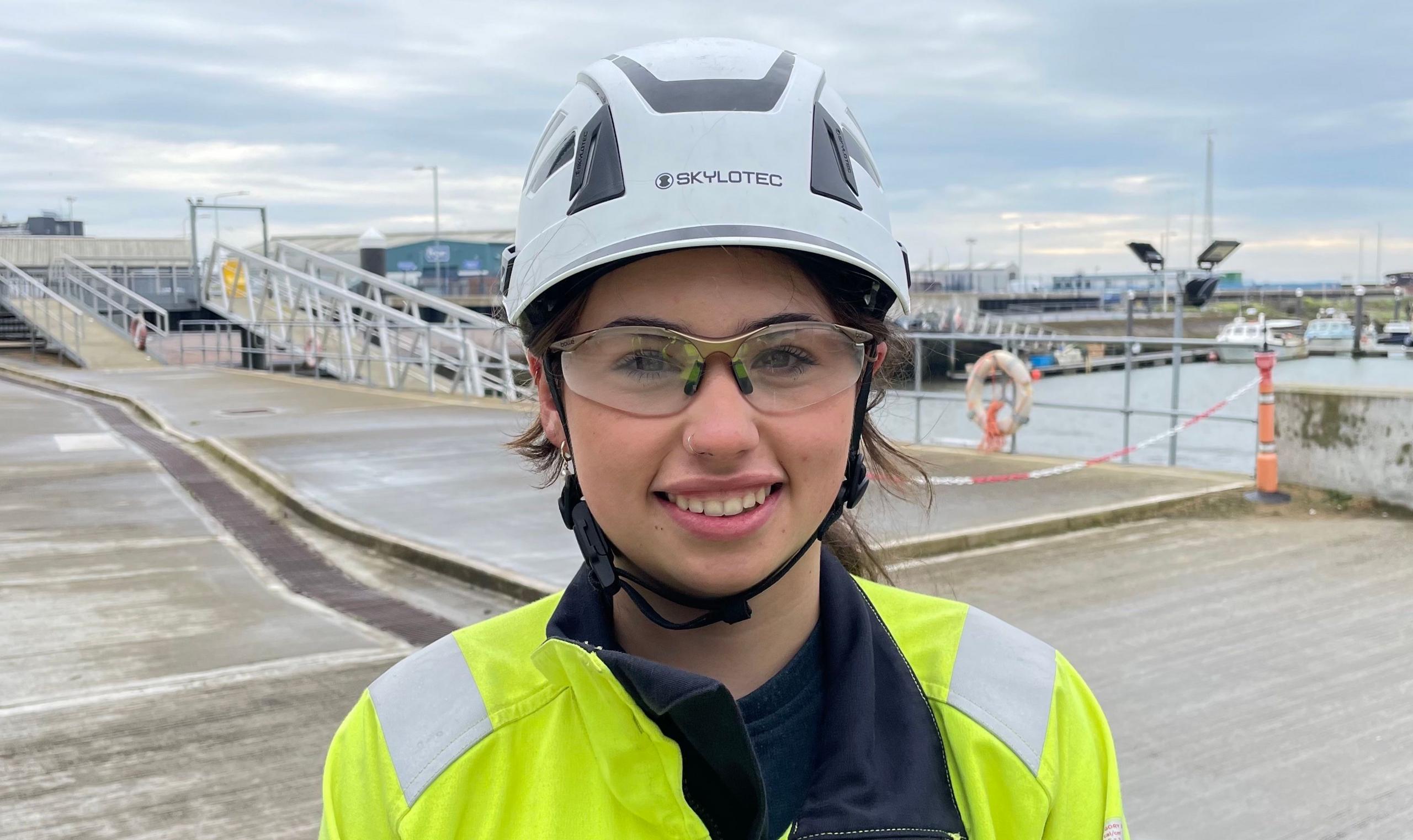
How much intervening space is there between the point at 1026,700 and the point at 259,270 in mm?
31699

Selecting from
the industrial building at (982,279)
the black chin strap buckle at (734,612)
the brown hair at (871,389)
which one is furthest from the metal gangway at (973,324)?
the black chin strap buckle at (734,612)

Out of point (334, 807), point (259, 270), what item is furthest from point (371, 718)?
point (259, 270)

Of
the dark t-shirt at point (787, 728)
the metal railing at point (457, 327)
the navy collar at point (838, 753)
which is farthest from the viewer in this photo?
the metal railing at point (457, 327)

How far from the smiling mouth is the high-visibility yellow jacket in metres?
0.20

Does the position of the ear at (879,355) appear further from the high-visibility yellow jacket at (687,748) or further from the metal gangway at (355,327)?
the metal gangway at (355,327)

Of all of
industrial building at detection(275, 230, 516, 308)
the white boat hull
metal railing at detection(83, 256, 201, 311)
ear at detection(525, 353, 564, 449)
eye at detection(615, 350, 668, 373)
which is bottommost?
the white boat hull

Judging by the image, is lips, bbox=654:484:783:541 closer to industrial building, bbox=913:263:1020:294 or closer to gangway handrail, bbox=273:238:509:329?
gangway handrail, bbox=273:238:509:329

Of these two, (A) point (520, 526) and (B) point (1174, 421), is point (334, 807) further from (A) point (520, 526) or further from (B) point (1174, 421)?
(B) point (1174, 421)

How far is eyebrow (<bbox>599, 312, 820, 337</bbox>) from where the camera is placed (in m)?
1.50

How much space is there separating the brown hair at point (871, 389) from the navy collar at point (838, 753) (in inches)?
12.7

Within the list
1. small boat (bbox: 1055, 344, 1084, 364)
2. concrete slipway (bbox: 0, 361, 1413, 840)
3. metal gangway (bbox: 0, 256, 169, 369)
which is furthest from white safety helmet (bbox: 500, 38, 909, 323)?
Answer: metal gangway (bbox: 0, 256, 169, 369)

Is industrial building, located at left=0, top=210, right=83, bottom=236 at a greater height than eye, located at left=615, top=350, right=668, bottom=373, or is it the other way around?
industrial building, located at left=0, top=210, right=83, bottom=236

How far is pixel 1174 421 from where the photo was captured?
35.4 ft

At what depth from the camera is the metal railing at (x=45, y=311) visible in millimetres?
29594
